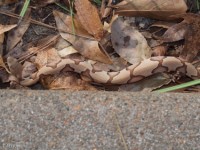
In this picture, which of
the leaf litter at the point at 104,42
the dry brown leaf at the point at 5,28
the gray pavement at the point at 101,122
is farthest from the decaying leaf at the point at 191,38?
the dry brown leaf at the point at 5,28

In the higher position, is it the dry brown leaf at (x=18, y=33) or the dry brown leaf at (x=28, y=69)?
the dry brown leaf at (x=18, y=33)

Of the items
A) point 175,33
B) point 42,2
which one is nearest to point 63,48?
point 42,2

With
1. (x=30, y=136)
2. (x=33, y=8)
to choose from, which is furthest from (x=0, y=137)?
(x=33, y=8)

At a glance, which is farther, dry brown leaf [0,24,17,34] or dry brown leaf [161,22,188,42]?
dry brown leaf [0,24,17,34]

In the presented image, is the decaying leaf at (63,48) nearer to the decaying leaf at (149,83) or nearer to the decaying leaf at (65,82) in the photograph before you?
the decaying leaf at (65,82)

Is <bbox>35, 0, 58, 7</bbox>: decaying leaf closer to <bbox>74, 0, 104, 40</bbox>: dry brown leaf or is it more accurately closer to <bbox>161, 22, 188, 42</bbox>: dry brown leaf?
<bbox>74, 0, 104, 40</bbox>: dry brown leaf

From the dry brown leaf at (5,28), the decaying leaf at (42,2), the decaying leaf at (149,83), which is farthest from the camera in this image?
the decaying leaf at (42,2)

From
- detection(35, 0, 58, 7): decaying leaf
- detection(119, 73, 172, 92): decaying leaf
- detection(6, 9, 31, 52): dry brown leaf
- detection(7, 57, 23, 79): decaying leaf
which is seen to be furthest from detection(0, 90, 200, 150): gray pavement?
detection(35, 0, 58, 7): decaying leaf
